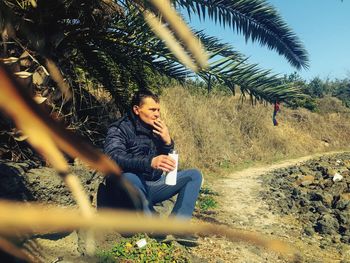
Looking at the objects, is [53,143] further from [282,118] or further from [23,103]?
[282,118]

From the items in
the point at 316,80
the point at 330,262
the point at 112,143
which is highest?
the point at 316,80

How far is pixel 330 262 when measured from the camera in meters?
4.46

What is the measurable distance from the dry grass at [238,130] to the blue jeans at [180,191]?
6.72 metres

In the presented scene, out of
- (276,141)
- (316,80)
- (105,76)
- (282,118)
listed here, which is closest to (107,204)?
(105,76)

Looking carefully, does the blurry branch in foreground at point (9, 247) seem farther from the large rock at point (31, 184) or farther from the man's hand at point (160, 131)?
the man's hand at point (160, 131)

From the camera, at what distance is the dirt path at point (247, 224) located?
13.0 ft

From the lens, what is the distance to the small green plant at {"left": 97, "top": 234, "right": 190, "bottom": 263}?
3.22m

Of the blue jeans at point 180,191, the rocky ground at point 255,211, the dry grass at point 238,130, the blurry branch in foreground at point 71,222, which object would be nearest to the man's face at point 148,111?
the blue jeans at point 180,191

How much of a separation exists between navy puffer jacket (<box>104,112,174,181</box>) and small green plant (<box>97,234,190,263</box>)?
551 millimetres

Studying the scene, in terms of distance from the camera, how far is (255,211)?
654cm

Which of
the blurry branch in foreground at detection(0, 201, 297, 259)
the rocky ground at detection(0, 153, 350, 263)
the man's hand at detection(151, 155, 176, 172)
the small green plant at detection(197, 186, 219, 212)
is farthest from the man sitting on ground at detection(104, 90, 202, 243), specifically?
the blurry branch in foreground at detection(0, 201, 297, 259)

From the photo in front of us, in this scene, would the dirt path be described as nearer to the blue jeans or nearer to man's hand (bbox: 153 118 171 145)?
the blue jeans

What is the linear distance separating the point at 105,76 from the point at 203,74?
1.46 m

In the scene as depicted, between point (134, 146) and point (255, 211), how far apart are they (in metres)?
3.31
